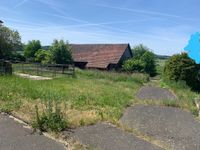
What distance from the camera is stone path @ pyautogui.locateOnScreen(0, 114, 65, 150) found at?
5.60 meters

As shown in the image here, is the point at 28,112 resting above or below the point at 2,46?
below

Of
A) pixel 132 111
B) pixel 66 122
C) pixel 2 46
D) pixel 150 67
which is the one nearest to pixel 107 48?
pixel 150 67

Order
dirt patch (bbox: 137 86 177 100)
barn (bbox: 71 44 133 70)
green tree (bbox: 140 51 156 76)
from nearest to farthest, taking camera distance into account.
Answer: dirt patch (bbox: 137 86 177 100)
barn (bbox: 71 44 133 70)
green tree (bbox: 140 51 156 76)

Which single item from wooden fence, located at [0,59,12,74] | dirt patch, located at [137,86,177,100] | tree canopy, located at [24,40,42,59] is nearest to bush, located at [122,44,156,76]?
dirt patch, located at [137,86,177,100]

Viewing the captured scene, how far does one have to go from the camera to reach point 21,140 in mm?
5953

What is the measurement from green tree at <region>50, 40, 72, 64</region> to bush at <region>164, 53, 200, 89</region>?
631 inches

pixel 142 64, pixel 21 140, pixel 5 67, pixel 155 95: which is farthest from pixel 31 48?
pixel 21 140

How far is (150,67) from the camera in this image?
35.5 metres

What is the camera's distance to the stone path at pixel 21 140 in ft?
18.4

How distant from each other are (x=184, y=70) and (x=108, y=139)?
15.0m

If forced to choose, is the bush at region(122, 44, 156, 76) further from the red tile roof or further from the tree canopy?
the tree canopy

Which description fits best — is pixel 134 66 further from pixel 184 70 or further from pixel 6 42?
pixel 6 42

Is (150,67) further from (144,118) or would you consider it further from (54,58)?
(144,118)

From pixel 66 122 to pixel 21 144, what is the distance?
4.95 feet
